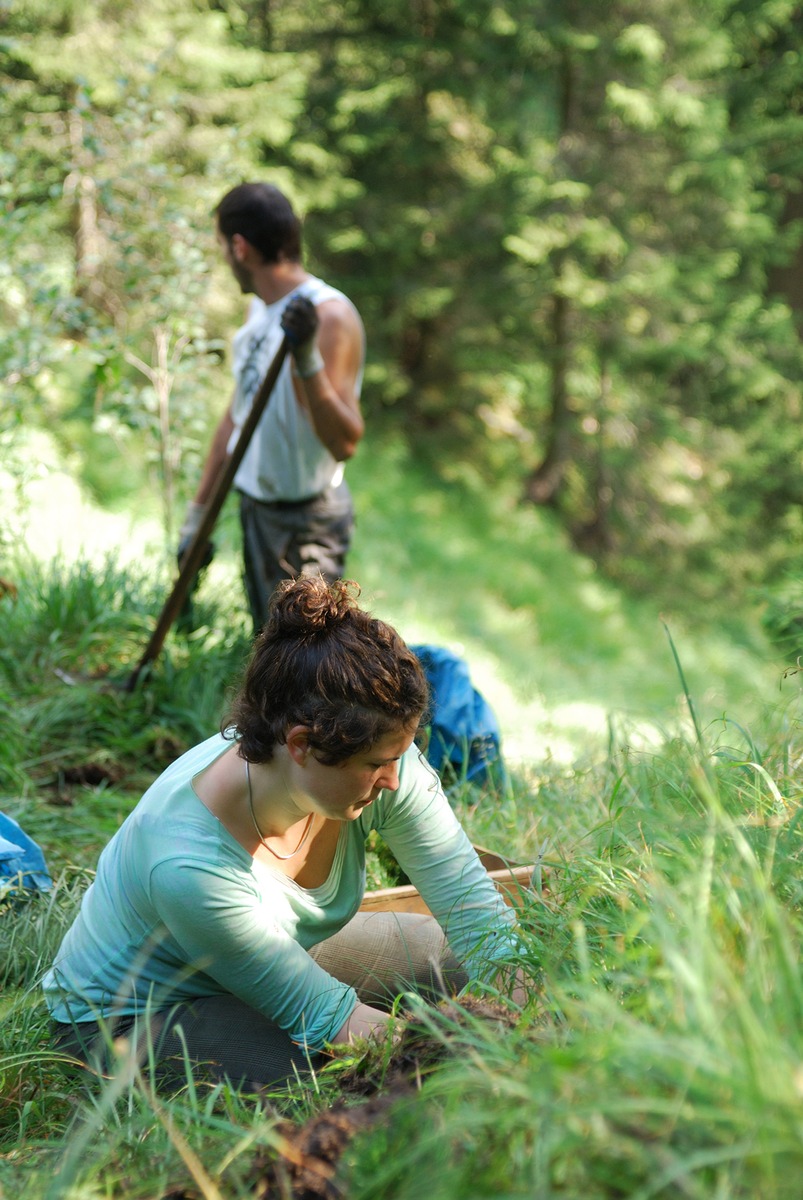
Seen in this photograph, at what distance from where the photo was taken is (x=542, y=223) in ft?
35.4

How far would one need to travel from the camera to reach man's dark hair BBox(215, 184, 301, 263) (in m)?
3.65

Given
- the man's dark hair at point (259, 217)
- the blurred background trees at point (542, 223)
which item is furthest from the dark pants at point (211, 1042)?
the blurred background trees at point (542, 223)

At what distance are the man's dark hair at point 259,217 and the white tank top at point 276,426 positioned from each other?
188mm

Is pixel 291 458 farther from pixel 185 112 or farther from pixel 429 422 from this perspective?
pixel 429 422

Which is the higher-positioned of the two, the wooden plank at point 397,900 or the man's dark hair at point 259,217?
the man's dark hair at point 259,217

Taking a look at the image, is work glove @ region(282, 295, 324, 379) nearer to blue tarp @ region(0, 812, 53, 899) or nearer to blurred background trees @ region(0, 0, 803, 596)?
blue tarp @ region(0, 812, 53, 899)

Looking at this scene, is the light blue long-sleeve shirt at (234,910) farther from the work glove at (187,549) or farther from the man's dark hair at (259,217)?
the work glove at (187,549)

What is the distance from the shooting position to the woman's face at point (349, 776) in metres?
1.84

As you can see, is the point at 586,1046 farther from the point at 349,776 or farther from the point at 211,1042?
the point at 211,1042

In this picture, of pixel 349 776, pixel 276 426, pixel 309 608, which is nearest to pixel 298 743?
pixel 349 776

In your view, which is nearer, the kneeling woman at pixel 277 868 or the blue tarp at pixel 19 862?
the kneeling woman at pixel 277 868

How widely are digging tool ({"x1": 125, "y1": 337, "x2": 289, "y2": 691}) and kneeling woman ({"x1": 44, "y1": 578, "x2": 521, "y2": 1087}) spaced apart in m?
1.74

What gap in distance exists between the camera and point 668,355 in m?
11.2

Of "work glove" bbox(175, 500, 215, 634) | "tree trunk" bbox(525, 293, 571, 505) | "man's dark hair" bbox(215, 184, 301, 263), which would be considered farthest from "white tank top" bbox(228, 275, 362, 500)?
"tree trunk" bbox(525, 293, 571, 505)
